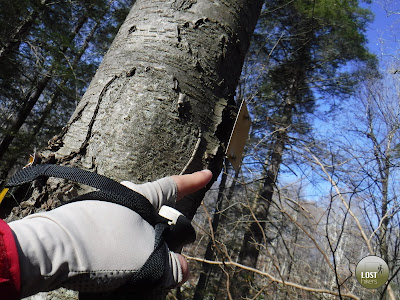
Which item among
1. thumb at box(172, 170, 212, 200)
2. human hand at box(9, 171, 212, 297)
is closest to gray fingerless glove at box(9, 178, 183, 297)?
human hand at box(9, 171, 212, 297)

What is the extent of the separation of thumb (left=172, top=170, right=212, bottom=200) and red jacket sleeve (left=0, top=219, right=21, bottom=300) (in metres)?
0.40

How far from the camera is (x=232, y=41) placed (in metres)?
1.07

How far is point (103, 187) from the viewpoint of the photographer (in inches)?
26.6

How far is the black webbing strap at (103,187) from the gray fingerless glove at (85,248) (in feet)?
0.05

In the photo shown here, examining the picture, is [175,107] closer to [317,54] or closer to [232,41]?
[232,41]

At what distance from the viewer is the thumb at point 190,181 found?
2.63 ft

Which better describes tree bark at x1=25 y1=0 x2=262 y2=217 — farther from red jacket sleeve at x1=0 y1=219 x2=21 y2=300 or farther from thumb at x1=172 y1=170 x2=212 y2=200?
red jacket sleeve at x1=0 y1=219 x2=21 y2=300

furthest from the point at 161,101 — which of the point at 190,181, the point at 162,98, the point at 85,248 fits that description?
the point at 85,248

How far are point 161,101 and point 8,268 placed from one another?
0.56 metres

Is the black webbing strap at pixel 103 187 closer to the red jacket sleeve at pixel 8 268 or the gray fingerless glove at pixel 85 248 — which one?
Result: the gray fingerless glove at pixel 85 248

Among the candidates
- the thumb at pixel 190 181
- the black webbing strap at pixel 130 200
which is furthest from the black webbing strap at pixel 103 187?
the thumb at pixel 190 181

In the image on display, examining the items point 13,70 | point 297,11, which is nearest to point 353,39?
point 297,11

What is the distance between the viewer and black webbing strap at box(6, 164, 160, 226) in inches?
25.5

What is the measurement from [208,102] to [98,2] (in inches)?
343
